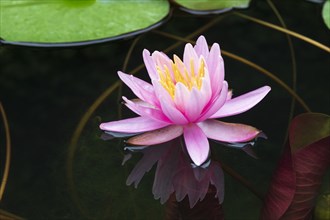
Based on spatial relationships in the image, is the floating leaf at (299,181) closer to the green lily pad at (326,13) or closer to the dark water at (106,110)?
the dark water at (106,110)

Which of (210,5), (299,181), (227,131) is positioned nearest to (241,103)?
(227,131)

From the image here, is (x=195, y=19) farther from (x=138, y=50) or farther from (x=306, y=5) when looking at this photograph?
(x=306, y=5)

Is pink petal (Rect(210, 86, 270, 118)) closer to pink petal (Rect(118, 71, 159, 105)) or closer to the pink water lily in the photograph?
the pink water lily

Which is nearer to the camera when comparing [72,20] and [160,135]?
[160,135]

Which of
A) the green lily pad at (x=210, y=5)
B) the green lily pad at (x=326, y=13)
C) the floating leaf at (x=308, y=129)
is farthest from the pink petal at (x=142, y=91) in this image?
the green lily pad at (x=326, y=13)

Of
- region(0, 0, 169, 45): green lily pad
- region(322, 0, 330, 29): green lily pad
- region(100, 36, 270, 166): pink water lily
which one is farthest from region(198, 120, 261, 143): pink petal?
region(322, 0, 330, 29): green lily pad

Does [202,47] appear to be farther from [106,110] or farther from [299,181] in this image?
[299,181]

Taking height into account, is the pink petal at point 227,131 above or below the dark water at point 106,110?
above
